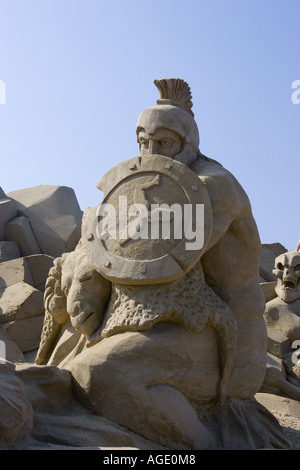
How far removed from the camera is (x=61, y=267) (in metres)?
5.39

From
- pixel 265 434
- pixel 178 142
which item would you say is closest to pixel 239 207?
pixel 178 142

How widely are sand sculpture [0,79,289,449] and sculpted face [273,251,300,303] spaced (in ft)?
12.9

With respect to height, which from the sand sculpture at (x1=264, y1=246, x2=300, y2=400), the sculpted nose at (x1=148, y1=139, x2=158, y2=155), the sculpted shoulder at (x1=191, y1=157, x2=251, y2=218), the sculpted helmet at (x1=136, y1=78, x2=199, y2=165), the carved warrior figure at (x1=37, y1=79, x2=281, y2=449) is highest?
the sculpted helmet at (x1=136, y1=78, x2=199, y2=165)

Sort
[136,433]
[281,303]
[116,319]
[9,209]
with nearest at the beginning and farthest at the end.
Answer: [136,433]
[116,319]
[281,303]
[9,209]

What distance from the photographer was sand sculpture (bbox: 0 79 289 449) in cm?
454

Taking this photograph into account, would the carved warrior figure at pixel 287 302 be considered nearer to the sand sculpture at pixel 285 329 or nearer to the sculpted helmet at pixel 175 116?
the sand sculpture at pixel 285 329

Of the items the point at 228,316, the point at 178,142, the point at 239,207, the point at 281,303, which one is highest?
the point at 178,142

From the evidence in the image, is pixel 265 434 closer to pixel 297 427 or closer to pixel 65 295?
pixel 297 427

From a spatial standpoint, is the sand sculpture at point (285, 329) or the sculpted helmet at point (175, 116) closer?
the sculpted helmet at point (175, 116)

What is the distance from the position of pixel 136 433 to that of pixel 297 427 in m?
1.91

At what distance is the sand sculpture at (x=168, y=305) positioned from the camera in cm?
454

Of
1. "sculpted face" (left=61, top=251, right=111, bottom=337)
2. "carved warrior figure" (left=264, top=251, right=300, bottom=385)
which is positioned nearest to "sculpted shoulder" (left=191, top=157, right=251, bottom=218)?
"sculpted face" (left=61, top=251, right=111, bottom=337)
